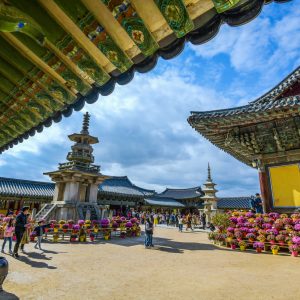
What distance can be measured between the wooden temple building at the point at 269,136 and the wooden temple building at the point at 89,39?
7.35m

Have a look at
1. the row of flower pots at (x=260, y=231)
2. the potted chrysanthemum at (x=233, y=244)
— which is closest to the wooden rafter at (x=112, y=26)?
the row of flower pots at (x=260, y=231)

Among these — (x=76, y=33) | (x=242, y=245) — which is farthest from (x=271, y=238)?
A: (x=76, y=33)

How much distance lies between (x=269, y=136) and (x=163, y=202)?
36875 millimetres

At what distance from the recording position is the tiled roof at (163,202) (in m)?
42.0

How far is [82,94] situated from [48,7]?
1.27 metres

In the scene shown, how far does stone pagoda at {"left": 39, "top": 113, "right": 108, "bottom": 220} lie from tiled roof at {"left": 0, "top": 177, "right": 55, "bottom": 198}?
30.2ft

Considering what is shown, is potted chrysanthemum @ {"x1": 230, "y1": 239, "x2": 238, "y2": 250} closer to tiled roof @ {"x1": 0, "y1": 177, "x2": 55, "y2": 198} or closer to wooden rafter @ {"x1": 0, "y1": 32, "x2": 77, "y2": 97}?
wooden rafter @ {"x1": 0, "y1": 32, "x2": 77, "y2": 97}

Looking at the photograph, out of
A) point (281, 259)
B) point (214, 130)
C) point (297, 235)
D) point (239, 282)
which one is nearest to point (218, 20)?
point (239, 282)

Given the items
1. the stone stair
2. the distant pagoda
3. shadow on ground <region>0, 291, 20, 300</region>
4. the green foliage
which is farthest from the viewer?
the distant pagoda

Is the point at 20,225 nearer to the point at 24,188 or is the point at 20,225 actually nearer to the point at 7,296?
the point at 7,296

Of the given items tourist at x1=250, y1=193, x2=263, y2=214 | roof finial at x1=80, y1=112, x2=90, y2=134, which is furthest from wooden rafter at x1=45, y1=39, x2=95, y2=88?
roof finial at x1=80, y1=112, x2=90, y2=134

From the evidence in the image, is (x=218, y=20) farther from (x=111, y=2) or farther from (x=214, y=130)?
(x=214, y=130)

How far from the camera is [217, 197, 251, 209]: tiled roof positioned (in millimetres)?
40000

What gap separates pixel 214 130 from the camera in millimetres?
10344
